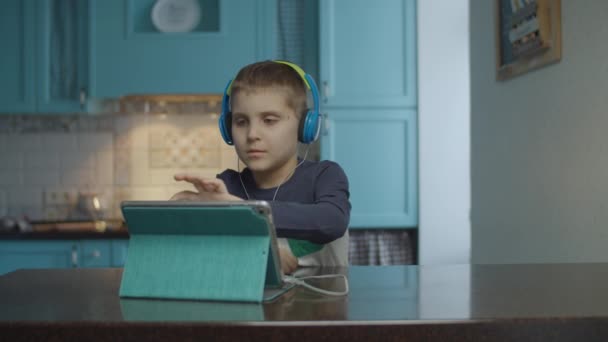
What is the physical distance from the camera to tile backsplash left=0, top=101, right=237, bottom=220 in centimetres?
335

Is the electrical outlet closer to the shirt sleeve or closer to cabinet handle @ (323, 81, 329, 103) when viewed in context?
cabinet handle @ (323, 81, 329, 103)

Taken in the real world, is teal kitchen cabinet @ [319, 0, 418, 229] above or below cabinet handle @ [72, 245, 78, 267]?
above

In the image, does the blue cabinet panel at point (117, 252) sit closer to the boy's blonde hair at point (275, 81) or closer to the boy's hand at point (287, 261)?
the boy's blonde hair at point (275, 81)

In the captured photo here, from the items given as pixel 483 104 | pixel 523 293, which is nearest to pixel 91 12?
pixel 483 104

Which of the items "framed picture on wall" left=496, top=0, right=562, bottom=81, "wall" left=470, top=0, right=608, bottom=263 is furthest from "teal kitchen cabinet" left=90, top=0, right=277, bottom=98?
"framed picture on wall" left=496, top=0, right=562, bottom=81

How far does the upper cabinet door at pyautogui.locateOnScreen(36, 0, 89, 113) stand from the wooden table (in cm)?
239

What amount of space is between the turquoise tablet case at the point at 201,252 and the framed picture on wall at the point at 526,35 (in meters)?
1.23

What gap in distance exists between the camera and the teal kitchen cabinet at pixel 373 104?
2980 mm

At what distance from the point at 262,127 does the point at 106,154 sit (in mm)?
2428

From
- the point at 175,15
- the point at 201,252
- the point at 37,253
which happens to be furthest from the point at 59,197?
the point at 201,252

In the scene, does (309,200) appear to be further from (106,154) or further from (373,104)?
(106,154)

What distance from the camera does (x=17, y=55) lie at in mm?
3043

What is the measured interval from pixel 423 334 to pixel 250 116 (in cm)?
65

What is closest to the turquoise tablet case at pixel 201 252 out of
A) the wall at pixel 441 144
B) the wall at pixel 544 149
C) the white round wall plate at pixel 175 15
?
the wall at pixel 544 149
